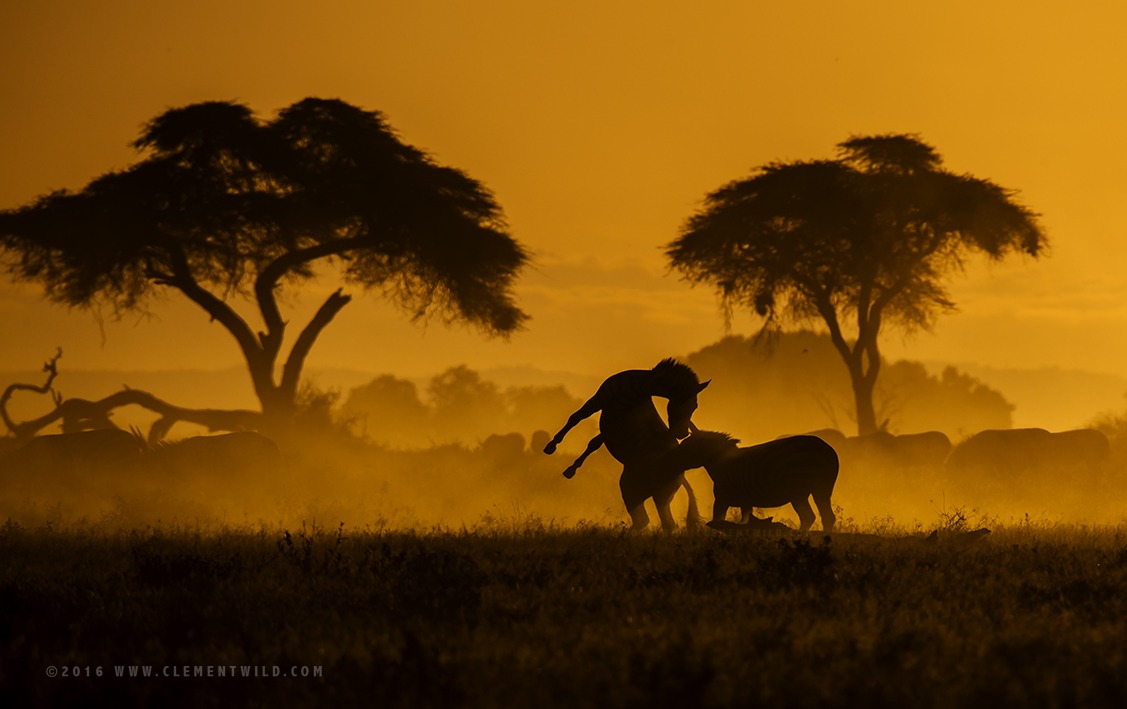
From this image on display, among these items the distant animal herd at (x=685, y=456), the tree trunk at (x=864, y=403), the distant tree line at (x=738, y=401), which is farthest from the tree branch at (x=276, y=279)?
the distant tree line at (x=738, y=401)

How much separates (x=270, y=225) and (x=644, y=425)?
21.0 m

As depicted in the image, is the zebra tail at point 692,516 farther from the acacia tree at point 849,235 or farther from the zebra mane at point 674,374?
the acacia tree at point 849,235

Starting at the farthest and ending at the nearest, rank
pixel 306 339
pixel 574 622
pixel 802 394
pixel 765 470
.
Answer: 1. pixel 802 394
2. pixel 306 339
3. pixel 765 470
4. pixel 574 622

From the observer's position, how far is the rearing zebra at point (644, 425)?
16766 millimetres

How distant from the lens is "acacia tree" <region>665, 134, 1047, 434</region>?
3994 cm

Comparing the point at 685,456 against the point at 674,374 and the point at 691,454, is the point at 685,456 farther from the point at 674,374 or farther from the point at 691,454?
the point at 674,374

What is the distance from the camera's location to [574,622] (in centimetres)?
→ 1080

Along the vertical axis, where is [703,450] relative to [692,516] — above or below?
above

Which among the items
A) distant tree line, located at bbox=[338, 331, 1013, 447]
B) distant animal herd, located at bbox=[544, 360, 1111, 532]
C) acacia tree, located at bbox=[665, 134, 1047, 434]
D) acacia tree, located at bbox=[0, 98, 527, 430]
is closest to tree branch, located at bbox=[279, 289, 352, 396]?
acacia tree, located at bbox=[0, 98, 527, 430]

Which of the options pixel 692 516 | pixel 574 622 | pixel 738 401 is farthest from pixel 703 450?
pixel 738 401

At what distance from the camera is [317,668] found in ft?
30.7

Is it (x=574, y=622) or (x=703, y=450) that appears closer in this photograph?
(x=574, y=622)

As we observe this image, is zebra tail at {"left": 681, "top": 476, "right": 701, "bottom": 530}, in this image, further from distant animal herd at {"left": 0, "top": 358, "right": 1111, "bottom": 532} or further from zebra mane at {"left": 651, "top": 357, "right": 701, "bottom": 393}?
zebra mane at {"left": 651, "top": 357, "right": 701, "bottom": 393}

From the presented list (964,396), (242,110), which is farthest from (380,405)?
(242,110)
